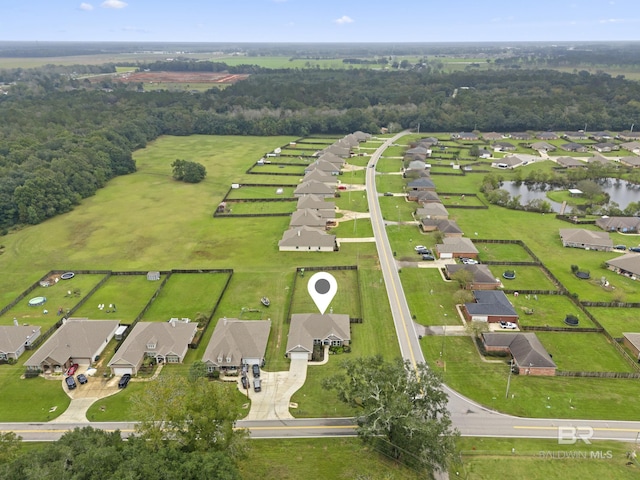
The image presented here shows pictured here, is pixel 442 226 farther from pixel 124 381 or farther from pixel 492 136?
pixel 492 136

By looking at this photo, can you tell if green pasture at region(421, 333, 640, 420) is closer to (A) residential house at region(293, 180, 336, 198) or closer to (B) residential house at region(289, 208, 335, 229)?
(B) residential house at region(289, 208, 335, 229)

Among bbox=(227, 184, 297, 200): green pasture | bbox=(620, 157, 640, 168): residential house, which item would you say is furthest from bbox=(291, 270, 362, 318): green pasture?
bbox=(620, 157, 640, 168): residential house

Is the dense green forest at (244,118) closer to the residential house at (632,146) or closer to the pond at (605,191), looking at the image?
the residential house at (632,146)

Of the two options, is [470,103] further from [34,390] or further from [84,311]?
[34,390]

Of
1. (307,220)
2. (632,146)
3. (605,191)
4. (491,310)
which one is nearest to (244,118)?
(307,220)

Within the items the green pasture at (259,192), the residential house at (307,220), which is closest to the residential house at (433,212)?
the residential house at (307,220)

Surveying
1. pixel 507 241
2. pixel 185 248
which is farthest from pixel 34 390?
pixel 507 241
